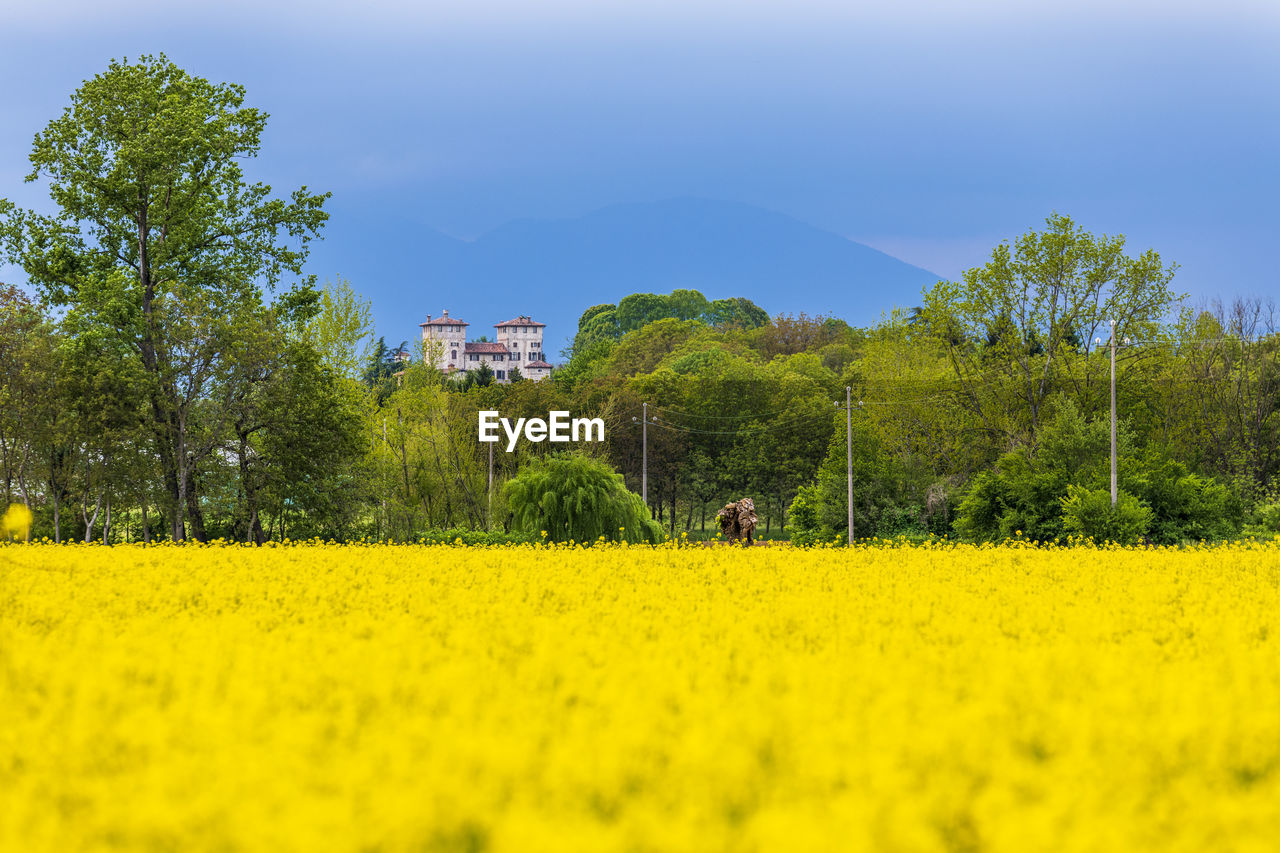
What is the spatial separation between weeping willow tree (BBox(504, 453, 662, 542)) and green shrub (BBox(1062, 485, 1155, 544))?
1043 centimetres

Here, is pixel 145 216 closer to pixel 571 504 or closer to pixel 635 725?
pixel 571 504

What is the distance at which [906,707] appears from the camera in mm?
5656

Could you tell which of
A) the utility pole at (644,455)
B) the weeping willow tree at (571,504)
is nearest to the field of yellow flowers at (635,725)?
the weeping willow tree at (571,504)

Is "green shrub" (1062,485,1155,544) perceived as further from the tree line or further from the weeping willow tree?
the weeping willow tree

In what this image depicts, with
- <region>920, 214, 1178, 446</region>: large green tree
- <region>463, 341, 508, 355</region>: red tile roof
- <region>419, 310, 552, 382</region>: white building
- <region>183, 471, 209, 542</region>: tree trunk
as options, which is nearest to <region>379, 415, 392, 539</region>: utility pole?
<region>183, 471, 209, 542</region>: tree trunk

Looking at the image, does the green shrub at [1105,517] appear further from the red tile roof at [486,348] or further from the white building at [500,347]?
the red tile roof at [486,348]

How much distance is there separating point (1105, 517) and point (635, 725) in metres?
22.8

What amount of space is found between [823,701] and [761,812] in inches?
55.2

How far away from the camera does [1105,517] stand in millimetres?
25062

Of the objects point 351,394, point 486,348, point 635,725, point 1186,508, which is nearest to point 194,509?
point 351,394

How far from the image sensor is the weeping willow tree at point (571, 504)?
25.2 m

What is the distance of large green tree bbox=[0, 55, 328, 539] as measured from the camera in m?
30.0

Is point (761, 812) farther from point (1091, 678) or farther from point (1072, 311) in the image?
point (1072, 311)

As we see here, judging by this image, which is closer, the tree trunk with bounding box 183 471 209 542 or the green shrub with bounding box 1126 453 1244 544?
the green shrub with bounding box 1126 453 1244 544
